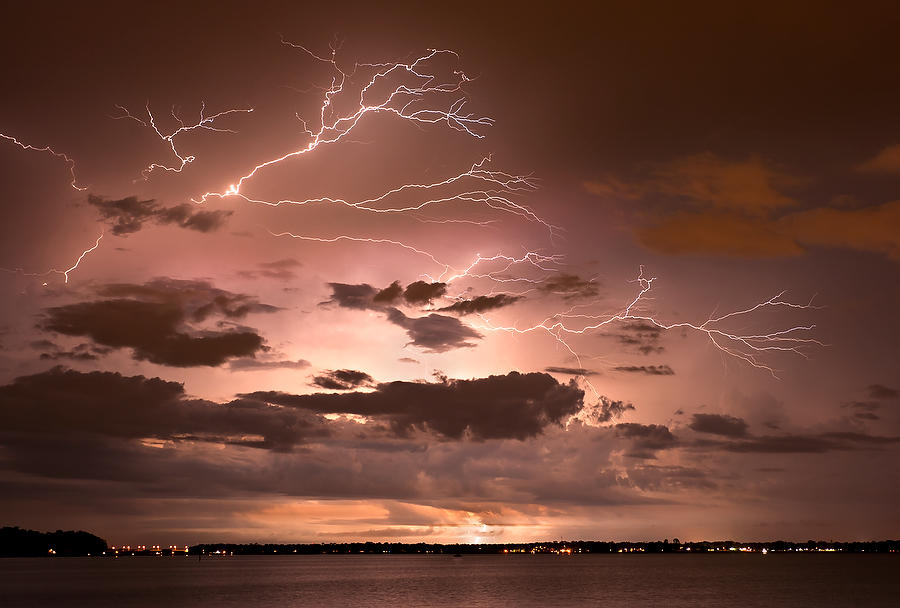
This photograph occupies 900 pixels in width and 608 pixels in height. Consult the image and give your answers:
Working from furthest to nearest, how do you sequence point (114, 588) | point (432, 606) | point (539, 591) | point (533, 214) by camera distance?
1. point (114, 588)
2. point (539, 591)
3. point (432, 606)
4. point (533, 214)

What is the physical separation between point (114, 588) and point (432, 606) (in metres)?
51.3

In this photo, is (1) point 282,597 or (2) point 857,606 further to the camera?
(1) point 282,597

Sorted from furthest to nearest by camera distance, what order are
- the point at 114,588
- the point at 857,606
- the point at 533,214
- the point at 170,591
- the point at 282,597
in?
the point at 114,588 < the point at 170,591 < the point at 282,597 < the point at 857,606 < the point at 533,214

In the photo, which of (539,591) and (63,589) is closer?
(539,591)

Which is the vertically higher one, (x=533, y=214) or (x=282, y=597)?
(x=533, y=214)

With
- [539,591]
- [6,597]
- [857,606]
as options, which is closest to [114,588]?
[6,597]

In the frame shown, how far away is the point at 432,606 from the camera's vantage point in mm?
69688

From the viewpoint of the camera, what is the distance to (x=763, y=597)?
3223 inches

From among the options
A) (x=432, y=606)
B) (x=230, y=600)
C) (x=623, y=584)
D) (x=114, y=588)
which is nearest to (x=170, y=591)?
(x=114, y=588)

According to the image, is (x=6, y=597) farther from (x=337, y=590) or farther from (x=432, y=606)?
(x=432, y=606)

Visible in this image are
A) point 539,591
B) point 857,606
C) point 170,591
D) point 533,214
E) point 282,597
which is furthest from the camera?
point 170,591

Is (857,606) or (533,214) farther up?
(533,214)

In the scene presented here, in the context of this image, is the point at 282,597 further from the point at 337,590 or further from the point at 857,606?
the point at 857,606

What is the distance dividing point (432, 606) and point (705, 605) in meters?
22.5
